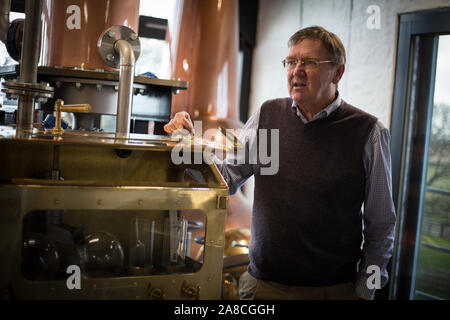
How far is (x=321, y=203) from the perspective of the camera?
1845 mm

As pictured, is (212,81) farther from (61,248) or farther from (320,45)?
(61,248)

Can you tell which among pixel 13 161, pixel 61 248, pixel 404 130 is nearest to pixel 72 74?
pixel 13 161

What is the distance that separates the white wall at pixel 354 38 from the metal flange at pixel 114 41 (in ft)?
7.45

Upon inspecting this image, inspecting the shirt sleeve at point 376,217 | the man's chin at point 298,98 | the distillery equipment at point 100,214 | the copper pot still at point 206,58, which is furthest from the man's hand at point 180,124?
the copper pot still at point 206,58

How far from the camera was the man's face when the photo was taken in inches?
74.3

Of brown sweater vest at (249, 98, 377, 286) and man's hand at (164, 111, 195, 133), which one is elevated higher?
Answer: man's hand at (164, 111, 195, 133)

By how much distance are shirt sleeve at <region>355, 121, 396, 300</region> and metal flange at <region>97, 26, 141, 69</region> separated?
982mm

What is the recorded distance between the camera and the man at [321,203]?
6.07 ft

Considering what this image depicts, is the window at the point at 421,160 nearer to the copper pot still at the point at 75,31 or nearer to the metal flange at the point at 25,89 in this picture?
the copper pot still at the point at 75,31

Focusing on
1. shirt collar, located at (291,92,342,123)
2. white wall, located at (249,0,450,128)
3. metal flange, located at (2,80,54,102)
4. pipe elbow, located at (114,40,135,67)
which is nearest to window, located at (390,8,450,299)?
white wall, located at (249,0,450,128)

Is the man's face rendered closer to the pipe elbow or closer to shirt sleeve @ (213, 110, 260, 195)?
shirt sleeve @ (213, 110, 260, 195)

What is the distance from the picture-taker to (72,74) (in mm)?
2197

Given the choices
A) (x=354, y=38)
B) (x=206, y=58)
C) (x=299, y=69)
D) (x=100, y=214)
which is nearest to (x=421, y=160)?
(x=354, y=38)
